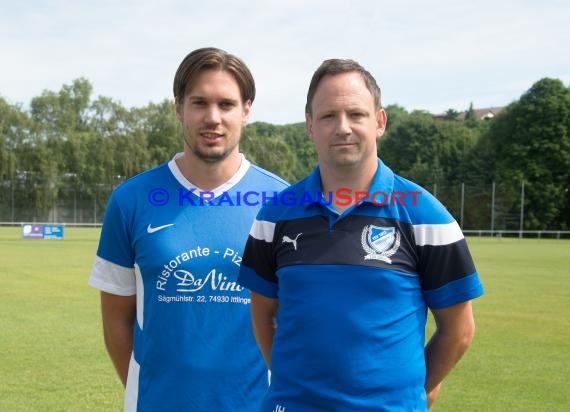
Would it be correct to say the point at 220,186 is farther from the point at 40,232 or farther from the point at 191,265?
the point at 40,232

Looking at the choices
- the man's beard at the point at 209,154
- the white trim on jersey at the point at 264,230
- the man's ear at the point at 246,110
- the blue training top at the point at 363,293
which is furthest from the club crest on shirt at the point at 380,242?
the man's ear at the point at 246,110

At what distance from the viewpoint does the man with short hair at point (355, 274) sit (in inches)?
86.3

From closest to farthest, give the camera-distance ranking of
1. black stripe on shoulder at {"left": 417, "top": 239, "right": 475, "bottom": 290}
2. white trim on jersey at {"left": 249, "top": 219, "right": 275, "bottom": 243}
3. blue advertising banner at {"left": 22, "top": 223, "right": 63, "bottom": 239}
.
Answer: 1. black stripe on shoulder at {"left": 417, "top": 239, "right": 475, "bottom": 290}
2. white trim on jersey at {"left": 249, "top": 219, "right": 275, "bottom": 243}
3. blue advertising banner at {"left": 22, "top": 223, "right": 63, "bottom": 239}

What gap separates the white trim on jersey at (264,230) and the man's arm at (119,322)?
71 cm

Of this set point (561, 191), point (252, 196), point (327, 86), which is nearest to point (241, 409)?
point (252, 196)

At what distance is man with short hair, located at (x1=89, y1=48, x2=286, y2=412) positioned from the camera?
8.55ft

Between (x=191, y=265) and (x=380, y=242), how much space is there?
0.83 m

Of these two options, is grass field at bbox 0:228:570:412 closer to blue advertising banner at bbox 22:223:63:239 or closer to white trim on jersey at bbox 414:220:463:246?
white trim on jersey at bbox 414:220:463:246

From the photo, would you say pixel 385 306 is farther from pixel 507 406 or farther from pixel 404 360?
pixel 507 406

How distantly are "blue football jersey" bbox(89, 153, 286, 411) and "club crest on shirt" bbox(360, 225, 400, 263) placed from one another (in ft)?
2.13

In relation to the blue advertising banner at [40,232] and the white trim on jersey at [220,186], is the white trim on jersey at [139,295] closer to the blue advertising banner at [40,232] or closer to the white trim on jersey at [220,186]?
the white trim on jersey at [220,186]

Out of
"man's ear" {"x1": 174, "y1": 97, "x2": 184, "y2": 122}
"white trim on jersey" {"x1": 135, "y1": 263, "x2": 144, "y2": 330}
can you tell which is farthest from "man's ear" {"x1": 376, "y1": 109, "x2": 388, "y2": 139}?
"white trim on jersey" {"x1": 135, "y1": 263, "x2": 144, "y2": 330}

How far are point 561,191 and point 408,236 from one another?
190 ft

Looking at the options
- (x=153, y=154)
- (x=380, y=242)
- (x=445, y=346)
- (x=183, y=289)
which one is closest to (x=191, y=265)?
(x=183, y=289)
